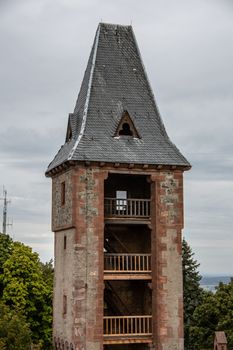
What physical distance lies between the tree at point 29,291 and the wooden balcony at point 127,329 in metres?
16.5

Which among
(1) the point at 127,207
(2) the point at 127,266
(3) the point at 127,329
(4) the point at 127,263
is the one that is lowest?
(3) the point at 127,329

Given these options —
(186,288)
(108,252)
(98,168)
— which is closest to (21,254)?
(186,288)

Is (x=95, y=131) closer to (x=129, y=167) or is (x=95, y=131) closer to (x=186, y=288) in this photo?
(x=129, y=167)

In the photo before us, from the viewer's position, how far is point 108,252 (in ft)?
111

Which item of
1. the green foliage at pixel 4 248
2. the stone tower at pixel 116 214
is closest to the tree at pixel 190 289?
the green foliage at pixel 4 248

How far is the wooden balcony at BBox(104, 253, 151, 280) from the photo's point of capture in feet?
102

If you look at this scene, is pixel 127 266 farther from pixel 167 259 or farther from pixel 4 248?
pixel 4 248

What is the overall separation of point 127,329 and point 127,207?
18.2 feet

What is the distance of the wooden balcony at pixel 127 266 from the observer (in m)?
31.1

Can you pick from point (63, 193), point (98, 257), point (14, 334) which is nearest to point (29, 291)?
point (14, 334)

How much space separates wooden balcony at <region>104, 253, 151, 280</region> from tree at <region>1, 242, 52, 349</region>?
16922 mm

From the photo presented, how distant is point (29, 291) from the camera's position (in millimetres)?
49156

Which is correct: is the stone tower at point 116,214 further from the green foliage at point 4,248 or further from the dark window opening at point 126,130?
the green foliage at point 4,248

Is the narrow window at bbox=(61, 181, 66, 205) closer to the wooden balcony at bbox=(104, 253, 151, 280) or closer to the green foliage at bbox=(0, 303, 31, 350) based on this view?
the wooden balcony at bbox=(104, 253, 151, 280)
